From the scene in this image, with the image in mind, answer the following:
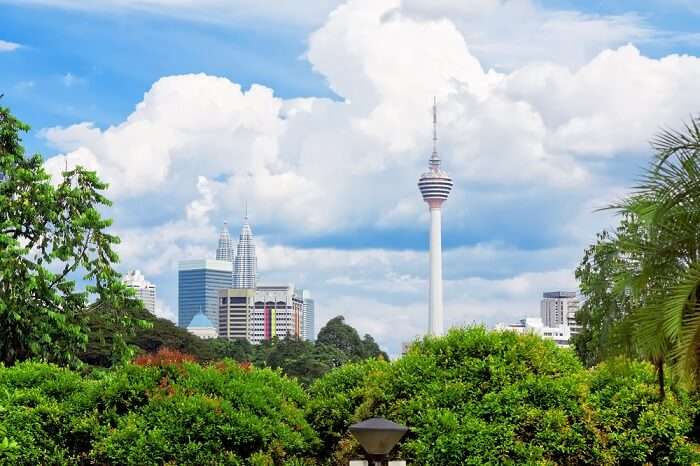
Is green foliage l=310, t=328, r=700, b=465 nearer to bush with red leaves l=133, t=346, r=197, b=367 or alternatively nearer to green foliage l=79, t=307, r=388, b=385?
bush with red leaves l=133, t=346, r=197, b=367

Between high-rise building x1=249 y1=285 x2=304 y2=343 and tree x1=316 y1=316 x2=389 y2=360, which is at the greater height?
high-rise building x1=249 y1=285 x2=304 y2=343

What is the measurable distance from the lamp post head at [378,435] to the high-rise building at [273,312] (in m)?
143

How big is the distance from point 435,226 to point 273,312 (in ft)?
105

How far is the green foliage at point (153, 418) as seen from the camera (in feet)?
36.1

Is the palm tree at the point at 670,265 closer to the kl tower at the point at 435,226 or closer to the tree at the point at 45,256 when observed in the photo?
the tree at the point at 45,256

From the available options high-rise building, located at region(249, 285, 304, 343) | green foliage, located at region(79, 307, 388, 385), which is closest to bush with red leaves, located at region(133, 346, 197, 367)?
green foliage, located at region(79, 307, 388, 385)

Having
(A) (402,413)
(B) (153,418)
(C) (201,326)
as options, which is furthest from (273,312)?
(A) (402,413)

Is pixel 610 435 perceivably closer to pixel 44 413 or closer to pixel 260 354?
pixel 44 413

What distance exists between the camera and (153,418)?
1117 cm

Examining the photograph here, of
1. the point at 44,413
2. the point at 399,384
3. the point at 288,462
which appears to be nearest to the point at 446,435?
the point at 399,384

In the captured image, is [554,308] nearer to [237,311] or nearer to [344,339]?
[237,311]

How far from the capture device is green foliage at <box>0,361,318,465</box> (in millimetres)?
11016

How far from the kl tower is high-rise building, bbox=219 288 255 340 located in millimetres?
30515

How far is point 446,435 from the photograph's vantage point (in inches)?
423
